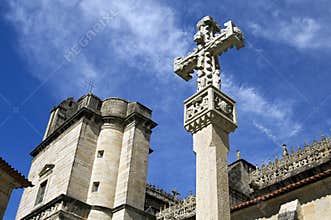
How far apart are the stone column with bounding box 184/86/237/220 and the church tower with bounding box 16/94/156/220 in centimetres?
1256

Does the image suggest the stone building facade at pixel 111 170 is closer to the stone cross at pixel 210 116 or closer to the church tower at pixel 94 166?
the church tower at pixel 94 166

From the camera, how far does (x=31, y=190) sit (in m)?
22.1

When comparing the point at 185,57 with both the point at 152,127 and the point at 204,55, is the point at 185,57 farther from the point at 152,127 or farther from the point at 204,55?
the point at 152,127

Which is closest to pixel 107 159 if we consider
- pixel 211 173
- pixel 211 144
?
pixel 211 144

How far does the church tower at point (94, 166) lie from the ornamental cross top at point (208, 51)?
39.5 ft

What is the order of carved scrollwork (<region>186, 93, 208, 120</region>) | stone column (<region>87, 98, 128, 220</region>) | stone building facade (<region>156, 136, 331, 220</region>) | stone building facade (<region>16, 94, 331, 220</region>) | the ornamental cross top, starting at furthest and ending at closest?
stone column (<region>87, 98, 128, 220</region>), stone building facade (<region>16, 94, 331, 220</region>), stone building facade (<region>156, 136, 331, 220</region>), the ornamental cross top, carved scrollwork (<region>186, 93, 208, 120</region>)

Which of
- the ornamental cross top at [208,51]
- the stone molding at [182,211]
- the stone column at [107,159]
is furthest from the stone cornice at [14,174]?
the ornamental cross top at [208,51]

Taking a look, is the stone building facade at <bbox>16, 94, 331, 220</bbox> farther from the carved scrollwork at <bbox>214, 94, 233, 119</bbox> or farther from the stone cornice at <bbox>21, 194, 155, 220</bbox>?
the carved scrollwork at <bbox>214, 94, 233, 119</bbox>

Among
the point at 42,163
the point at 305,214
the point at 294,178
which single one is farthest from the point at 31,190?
the point at 305,214

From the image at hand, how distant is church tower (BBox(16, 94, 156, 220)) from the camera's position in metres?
18.7

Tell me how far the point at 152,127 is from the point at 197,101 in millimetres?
15306

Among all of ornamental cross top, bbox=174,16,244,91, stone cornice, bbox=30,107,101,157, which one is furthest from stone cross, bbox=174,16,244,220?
stone cornice, bbox=30,107,101,157

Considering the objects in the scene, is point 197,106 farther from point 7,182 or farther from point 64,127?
point 64,127

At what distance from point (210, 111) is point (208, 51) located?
1698 millimetres
